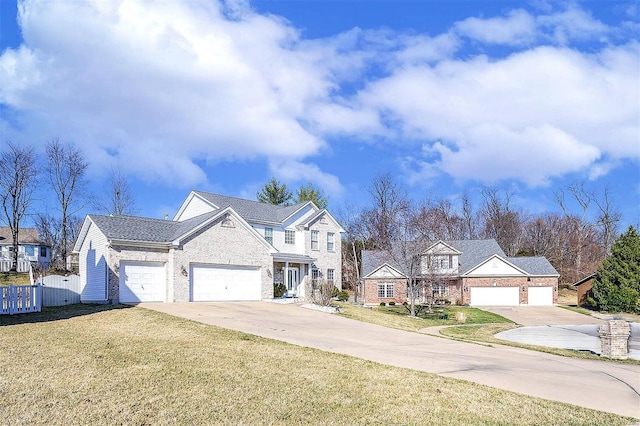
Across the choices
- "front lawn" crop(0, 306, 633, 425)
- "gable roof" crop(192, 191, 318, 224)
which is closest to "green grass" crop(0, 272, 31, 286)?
"gable roof" crop(192, 191, 318, 224)

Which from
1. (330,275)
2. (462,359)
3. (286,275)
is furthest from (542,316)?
(462,359)

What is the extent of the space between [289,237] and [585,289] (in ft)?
88.2

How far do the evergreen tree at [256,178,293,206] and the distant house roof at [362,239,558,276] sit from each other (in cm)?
1692

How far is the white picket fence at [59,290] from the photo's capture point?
80.0 feet

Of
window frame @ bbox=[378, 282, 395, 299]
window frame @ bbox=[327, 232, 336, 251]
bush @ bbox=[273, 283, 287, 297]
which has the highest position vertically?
window frame @ bbox=[327, 232, 336, 251]

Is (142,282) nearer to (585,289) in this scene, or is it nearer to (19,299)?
(19,299)

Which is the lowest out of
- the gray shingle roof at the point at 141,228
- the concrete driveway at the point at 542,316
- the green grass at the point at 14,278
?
the concrete driveway at the point at 542,316

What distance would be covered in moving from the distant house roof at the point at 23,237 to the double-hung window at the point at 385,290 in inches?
1606

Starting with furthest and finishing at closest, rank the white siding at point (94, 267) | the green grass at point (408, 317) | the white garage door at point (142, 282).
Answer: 1. the white garage door at point (142, 282)
2. the white siding at point (94, 267)
3. the green grass at point (408, 317)

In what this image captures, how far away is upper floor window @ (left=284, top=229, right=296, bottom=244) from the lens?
3741 cm

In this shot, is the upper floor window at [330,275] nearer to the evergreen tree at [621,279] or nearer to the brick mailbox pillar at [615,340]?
the evergreen tree at [621,279]

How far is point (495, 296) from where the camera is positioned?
43594 millimetres

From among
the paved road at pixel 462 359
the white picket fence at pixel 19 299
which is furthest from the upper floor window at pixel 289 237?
the white picket fence at pixel 19 299

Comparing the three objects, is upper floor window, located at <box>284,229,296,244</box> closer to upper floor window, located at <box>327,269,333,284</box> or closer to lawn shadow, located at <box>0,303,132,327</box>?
Result: upper floor window, located at <box>327,269,333,284</box>
